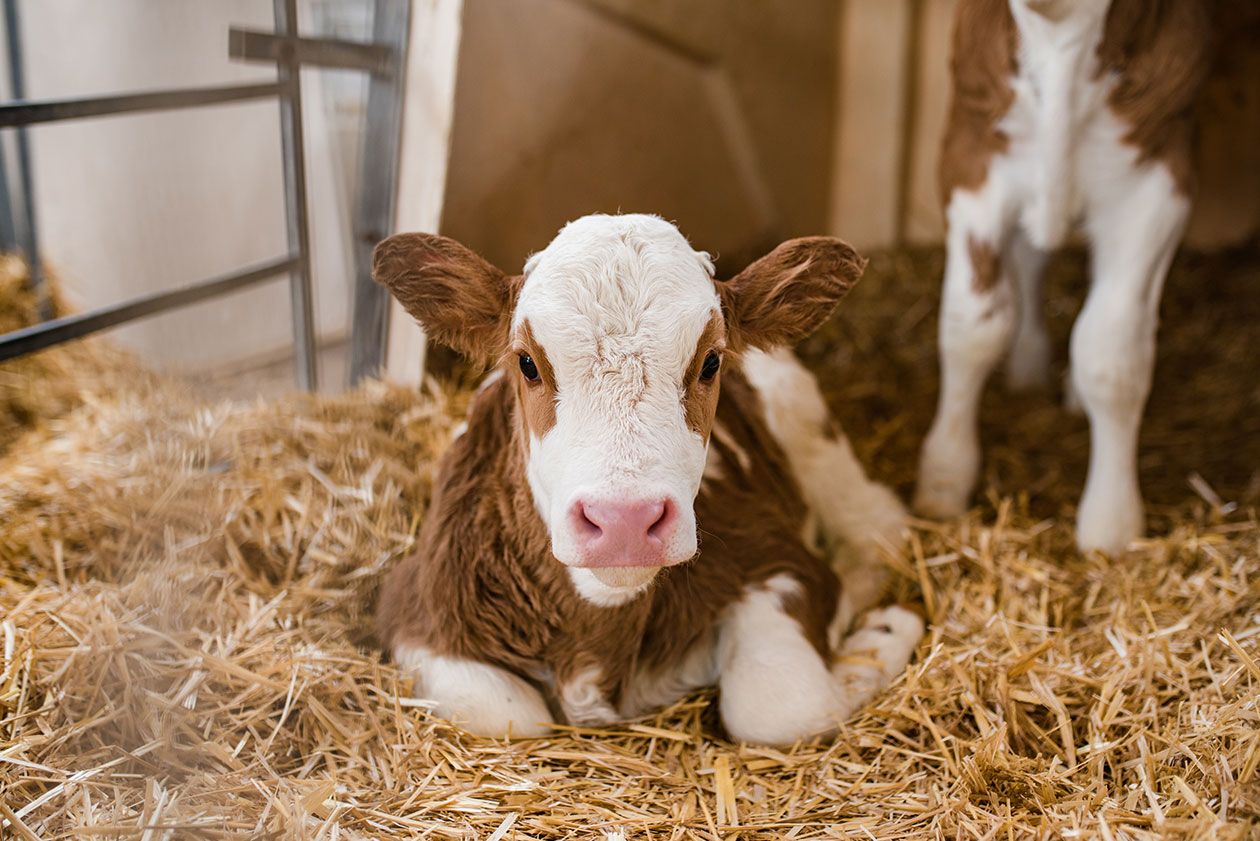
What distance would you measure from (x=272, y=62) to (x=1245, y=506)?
3591 mm

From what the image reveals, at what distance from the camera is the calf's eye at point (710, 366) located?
2.48m

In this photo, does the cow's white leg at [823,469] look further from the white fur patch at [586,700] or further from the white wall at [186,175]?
the white wall at [186,175]

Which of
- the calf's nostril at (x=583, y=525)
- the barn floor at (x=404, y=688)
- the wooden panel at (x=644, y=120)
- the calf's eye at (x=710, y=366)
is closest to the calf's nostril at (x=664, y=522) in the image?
the calf's nostril at (x=583, y=525)

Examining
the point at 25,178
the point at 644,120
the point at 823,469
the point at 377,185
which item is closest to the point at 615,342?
the point at 823,469

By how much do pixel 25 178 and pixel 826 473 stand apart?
3893mm

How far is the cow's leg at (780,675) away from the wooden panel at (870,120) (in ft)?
13.2

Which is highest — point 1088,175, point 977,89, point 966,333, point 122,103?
point 977,89

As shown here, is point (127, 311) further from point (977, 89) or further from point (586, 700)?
point (977, 89)

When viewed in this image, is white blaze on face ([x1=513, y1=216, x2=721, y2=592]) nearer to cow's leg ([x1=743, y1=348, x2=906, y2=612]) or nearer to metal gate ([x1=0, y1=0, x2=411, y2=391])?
cow's leg ([x1=743, y1=348, x2=906, y2=612])

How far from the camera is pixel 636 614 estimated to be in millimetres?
2750

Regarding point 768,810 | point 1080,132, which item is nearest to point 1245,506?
point 1080,132

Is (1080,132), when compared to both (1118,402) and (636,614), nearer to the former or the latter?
(1118,402)

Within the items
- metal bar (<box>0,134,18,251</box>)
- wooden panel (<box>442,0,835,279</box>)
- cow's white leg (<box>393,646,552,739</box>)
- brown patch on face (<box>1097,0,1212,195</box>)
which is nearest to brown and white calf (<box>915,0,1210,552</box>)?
brown patch on face (<box>1097,0,1212,195</box>)

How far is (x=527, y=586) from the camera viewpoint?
2752mm
